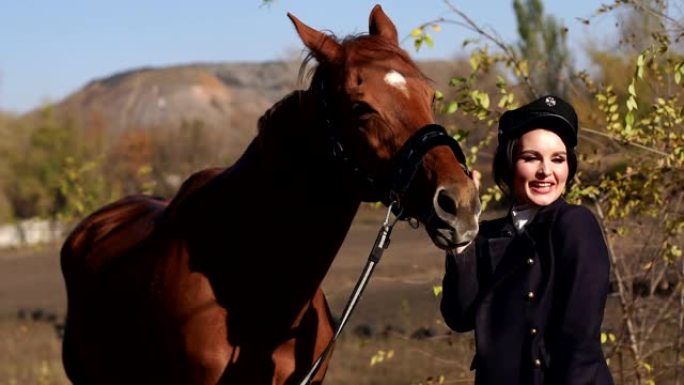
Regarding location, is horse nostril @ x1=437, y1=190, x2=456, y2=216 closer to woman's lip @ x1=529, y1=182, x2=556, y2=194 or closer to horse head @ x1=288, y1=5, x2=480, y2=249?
horse head @ x1=288, y1=5, x2=480, y2=249

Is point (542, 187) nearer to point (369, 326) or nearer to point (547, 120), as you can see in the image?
point (547, 120)

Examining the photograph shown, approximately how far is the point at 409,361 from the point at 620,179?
4749 mm

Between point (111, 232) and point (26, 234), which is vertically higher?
point (111, 232)

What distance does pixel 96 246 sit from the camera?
19.1ft

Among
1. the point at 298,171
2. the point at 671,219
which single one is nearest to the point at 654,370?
the point at 671,219

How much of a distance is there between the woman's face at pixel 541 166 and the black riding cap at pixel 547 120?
2cm

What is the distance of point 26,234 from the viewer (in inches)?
A: 1464

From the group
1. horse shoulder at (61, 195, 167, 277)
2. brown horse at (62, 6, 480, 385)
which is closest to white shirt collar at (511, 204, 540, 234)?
brown horse at (62, 6, 480, 385)

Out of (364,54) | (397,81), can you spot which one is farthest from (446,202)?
(364,54)

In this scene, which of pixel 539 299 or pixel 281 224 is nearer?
pixel 539 299

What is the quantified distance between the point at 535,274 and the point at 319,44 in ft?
4.43

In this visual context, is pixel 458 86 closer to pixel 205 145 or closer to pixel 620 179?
pixel 620 179

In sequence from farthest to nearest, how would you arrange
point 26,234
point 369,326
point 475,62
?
point 26,234 < point 369,326 < point 475,62

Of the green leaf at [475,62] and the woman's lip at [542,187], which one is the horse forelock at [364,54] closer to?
the woman's lip at [542,187]
